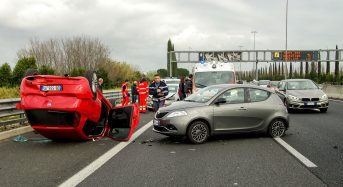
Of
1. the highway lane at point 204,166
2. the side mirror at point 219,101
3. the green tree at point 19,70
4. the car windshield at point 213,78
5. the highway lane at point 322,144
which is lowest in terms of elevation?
the highway lane at point 322,144

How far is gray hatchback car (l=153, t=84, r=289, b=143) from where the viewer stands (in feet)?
31.8

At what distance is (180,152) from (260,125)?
9.27ft

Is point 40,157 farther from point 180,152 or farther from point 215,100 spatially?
point 215,100

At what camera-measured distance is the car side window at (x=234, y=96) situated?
1034cm

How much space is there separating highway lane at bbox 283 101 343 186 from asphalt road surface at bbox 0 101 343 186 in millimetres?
14

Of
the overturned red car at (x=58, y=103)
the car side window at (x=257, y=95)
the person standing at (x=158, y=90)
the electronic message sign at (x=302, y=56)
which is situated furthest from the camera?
the electronic message sign at (x=302, y=56)

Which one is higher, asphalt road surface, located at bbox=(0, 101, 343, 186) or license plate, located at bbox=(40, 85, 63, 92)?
license plate, located at bbox=(40, 85, 63, 92)

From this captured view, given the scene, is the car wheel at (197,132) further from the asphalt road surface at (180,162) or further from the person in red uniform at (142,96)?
the person in red uniform at (142,96)

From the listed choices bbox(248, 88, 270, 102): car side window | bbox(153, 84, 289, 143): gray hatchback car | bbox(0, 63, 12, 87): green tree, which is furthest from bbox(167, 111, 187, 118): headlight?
bbox(0, 63, 12, 87): green tree

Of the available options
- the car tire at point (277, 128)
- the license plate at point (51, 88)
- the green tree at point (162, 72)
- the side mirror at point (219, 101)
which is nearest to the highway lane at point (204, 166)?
the car tire at point (277, 128)

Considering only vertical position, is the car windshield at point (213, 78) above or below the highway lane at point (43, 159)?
above

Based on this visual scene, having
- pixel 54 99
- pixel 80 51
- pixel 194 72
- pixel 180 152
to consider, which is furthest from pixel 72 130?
pixel 80 51

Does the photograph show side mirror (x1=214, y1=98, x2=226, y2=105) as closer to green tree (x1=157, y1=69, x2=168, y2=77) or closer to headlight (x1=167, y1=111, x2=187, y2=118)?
headlight (x1=167, y1=111, x2=187, y2=118)

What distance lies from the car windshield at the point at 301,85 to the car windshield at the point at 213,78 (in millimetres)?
2985
